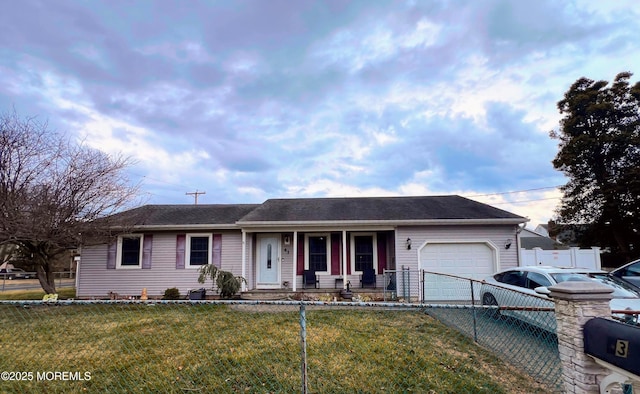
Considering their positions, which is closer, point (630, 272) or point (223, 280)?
point (630, 272)

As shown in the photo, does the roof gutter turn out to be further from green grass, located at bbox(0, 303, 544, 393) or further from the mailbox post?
the mailbox post

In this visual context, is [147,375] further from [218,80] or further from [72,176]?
[218,80]

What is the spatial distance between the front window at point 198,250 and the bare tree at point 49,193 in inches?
111

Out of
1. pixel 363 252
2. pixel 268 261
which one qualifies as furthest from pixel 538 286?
pixel 268 261

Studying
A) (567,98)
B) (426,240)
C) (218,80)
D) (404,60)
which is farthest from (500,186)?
(218,80)

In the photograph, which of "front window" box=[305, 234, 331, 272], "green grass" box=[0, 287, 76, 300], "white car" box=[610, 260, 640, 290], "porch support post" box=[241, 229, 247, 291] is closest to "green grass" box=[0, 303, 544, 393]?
"porch support post" box=[241, 229, 247, 291]

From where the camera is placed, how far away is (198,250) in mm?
12445

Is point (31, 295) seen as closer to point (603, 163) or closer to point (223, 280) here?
point (223, 280)

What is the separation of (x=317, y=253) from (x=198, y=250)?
15.3 ft

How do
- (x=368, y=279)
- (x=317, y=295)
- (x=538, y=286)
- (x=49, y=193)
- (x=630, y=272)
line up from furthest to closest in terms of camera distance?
1. (x=368, y=279)
2. (x=317, y=295)
3. (x=49, y=193)
4. (x=630, y=272)
5. (x=538, y=286)

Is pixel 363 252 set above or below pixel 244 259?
above

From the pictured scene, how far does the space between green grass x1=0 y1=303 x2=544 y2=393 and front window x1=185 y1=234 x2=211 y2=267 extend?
451 centimetres

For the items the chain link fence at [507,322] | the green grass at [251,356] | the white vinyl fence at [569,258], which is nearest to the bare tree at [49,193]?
the green grass at [251,356]

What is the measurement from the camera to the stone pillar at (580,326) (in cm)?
223
